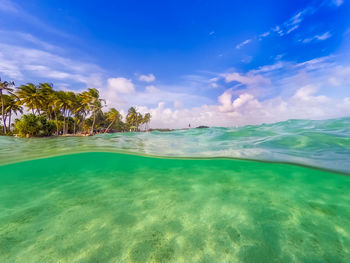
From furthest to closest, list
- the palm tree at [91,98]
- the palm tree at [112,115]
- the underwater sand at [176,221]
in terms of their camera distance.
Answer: the palm tree at [112,115] < the palm tree at [91,98] < the underwater sand at [176,221]

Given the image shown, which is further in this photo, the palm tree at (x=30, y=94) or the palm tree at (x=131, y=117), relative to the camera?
the palm tree at (x=131, y=117)

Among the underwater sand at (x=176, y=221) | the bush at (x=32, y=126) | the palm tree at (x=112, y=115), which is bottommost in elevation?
the underwater sand at (x=176, y=221)

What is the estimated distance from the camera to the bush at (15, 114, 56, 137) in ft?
84.3

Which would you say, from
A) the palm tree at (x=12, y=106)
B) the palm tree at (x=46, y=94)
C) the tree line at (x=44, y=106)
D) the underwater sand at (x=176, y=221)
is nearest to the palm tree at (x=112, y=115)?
the tree line at (x=44, y=106)

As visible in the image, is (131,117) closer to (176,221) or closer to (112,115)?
(112,115)

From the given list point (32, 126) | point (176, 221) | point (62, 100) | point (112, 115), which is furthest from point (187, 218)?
point (112, 115)

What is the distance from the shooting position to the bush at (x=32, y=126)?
84.3 feet

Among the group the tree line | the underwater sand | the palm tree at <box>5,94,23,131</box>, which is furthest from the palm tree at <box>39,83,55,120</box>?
the underwater sand

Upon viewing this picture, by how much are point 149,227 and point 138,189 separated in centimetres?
216

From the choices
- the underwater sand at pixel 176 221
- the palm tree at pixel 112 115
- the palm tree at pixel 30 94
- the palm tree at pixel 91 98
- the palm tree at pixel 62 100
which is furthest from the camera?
the palm tree at pixel 112 115

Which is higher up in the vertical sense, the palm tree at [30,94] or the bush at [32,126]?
the palm tree at [30,94]

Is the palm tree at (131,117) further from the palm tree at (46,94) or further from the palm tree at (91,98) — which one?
the palm tree at (46,94)

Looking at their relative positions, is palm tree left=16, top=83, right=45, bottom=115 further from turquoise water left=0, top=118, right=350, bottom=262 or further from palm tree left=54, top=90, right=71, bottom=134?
turquoise water left=0, top=118, right=350, bottom=262

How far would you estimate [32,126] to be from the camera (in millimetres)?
26312
